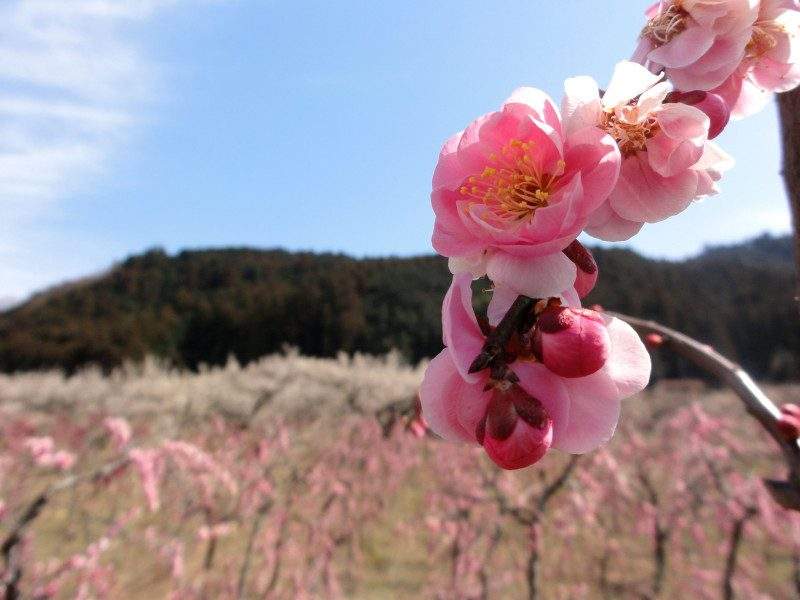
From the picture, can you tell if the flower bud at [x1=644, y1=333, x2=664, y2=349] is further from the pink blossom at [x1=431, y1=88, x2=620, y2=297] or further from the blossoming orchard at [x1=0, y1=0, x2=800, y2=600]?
the pink blossom at [x1=431, y1=88, x2=620, y2=297]

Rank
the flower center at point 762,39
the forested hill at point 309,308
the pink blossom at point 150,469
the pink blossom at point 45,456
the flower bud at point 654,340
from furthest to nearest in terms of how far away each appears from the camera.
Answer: the forested hill at point 309,308 < the pink blossom at point 150,469 < the pink blossom at point 45,456 < the flower bud at point 654,340 < the flower center at point 762,39

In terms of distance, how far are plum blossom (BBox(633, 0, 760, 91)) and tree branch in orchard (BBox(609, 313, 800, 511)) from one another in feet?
0.50

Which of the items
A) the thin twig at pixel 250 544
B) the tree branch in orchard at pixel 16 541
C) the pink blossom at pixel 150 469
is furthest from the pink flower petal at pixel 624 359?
the thin twig at pixel 250 544

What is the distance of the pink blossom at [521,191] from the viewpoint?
29 centimetres

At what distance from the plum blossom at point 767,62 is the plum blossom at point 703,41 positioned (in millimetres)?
35

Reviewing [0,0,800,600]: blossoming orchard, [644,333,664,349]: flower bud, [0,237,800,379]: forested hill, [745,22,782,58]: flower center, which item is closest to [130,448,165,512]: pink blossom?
[0,0,800,600]: blossoming orchard

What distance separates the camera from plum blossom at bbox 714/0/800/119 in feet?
1.26

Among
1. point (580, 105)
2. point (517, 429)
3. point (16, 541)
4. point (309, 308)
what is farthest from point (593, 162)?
Result: point (309, 308)

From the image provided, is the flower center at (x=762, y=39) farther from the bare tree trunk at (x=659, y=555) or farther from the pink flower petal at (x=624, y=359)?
the bare tree trunk at (x=659, y=555)

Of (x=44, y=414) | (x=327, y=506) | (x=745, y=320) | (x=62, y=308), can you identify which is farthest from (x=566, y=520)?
(x=62, y=308)

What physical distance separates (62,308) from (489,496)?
298 inches

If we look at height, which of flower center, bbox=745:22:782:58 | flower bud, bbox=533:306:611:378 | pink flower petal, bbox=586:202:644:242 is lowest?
flower bud, bbox=533:306:611:378

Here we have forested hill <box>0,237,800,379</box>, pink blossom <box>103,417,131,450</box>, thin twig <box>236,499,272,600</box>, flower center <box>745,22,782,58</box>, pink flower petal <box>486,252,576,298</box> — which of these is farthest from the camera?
forested hill <box>0,237,800,379</box>

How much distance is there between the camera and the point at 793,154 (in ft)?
1.55
